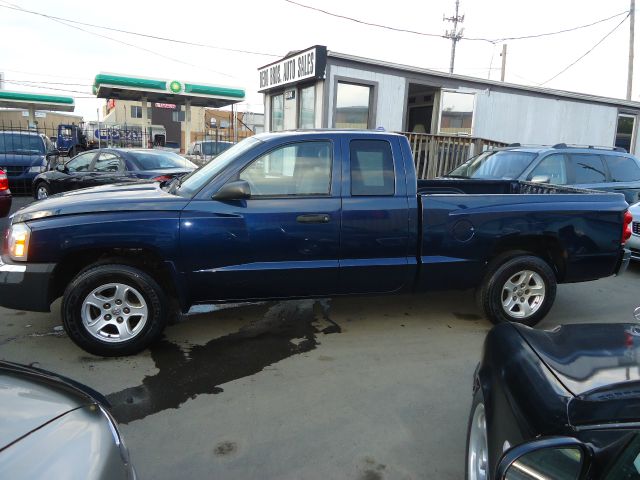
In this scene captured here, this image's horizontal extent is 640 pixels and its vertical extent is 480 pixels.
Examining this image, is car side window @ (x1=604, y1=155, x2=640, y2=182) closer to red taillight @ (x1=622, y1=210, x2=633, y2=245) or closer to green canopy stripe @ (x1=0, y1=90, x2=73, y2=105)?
red taillight @ (x1=622, y1=210, x2=633, y2=245)

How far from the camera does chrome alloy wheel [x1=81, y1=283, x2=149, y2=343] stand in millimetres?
3794

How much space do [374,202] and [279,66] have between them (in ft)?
31.5

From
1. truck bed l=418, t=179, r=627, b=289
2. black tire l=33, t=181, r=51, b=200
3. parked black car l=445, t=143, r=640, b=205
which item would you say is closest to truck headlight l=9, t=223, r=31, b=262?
truck bed l=418, t=179, r=627, b=289

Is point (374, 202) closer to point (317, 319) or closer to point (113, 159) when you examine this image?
point (317, 319)

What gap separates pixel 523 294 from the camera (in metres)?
4.70

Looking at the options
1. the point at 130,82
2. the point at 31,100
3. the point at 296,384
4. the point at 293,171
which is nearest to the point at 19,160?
the point at 293,171

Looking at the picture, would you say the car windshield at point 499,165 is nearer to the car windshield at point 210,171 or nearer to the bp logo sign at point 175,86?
the car windshield at point 210,171

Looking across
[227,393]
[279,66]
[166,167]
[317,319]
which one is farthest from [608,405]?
[279,66]

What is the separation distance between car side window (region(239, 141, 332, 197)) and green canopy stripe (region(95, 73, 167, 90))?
22467 millimetres

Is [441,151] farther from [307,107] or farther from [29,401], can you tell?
[29,401]

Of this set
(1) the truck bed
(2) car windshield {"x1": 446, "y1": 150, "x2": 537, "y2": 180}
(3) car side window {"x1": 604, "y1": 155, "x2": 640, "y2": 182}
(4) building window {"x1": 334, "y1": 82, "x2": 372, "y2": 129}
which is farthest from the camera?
(4) building window {"x1": 334, "y1": 82, "x2": 372, "y2": 129}

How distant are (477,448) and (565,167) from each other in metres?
6.96

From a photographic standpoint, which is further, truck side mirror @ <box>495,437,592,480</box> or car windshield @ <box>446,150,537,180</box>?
car windshield @ <box>446,150,537,180</box>

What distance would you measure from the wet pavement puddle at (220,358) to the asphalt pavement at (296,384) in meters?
0.01
